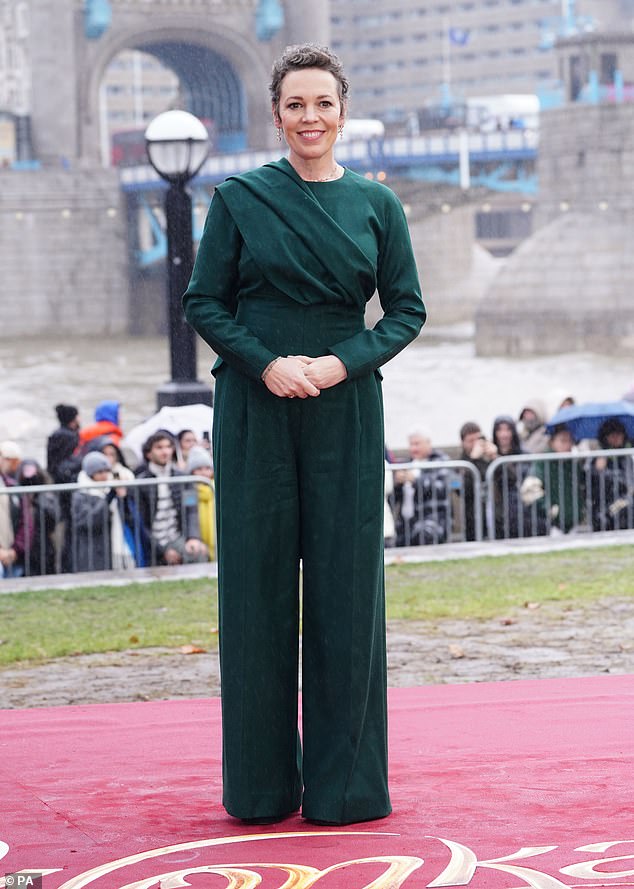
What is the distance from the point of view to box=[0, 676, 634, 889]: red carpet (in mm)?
2898

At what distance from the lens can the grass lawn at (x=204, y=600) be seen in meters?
6.99

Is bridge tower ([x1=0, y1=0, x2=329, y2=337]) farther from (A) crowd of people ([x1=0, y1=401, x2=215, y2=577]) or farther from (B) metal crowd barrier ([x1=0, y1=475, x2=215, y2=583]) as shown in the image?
(B) metal crowd barrier ([x1=0, y1=475, x2=215, y2=583])

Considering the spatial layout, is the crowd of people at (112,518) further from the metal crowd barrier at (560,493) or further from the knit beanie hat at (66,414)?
the metal crowd barrier at (560,493)

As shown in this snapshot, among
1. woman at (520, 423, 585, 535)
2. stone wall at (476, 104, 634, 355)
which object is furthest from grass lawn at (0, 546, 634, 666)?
stone wall at (476, 104, 634, 355)

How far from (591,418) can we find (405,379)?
38302mm

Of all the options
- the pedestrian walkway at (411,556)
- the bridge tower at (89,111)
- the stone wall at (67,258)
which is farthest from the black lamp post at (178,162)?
the bridge tower at (89,111)

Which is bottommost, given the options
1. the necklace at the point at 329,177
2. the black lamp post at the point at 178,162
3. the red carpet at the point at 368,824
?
the red carpet at the point at 368,824

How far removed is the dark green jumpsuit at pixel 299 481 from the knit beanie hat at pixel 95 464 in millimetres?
5876

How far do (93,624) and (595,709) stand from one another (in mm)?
3296

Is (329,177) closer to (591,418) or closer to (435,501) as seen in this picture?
(435,501)

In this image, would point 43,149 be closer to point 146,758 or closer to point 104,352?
point 104,352

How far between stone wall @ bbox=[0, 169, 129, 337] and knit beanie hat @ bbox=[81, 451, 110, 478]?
44.5 meters

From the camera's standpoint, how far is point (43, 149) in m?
61.3

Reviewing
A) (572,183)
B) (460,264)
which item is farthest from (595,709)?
(460,264)
